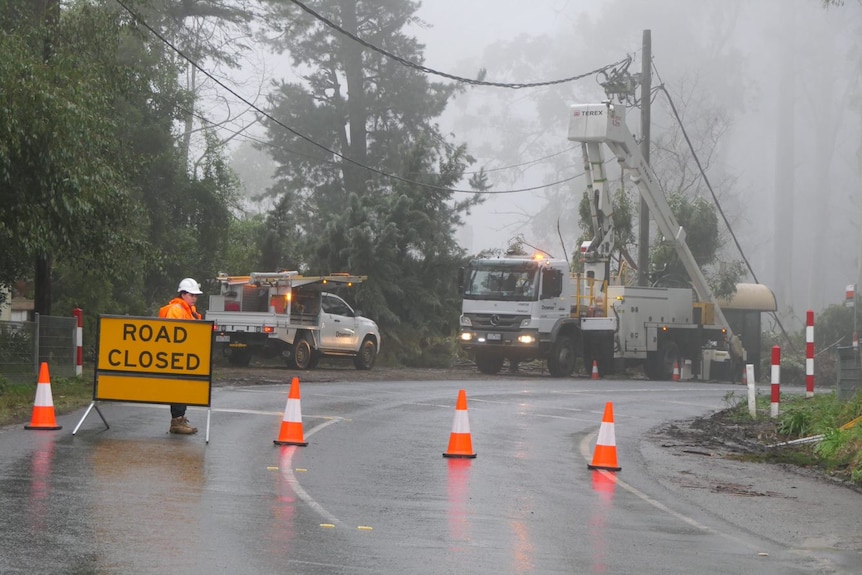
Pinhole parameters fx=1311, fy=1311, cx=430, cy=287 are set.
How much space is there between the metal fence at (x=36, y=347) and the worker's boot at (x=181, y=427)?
23.7 feet

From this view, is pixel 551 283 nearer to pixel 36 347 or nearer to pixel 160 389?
pixel 36 347

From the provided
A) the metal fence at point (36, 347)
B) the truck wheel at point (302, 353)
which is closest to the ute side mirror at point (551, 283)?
the truck wheel at point (302, 353)

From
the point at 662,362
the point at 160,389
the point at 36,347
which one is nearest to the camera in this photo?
the point at 160,389

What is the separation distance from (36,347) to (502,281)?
14252mm

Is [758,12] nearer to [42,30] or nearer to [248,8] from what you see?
[248,8]

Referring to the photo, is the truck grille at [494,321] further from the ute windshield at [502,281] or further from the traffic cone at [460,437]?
the traffic cone at [460,437]

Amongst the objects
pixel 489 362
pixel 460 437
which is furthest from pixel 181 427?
pixel 489 362

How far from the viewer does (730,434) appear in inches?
745

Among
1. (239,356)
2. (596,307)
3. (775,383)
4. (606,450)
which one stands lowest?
(606,450)

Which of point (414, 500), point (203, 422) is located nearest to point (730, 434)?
point (203, 422)

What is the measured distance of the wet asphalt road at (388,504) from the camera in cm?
812

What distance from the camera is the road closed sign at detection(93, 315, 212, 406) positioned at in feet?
49.6

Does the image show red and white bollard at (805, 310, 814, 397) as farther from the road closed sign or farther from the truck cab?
the truck cab

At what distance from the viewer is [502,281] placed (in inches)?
1335
